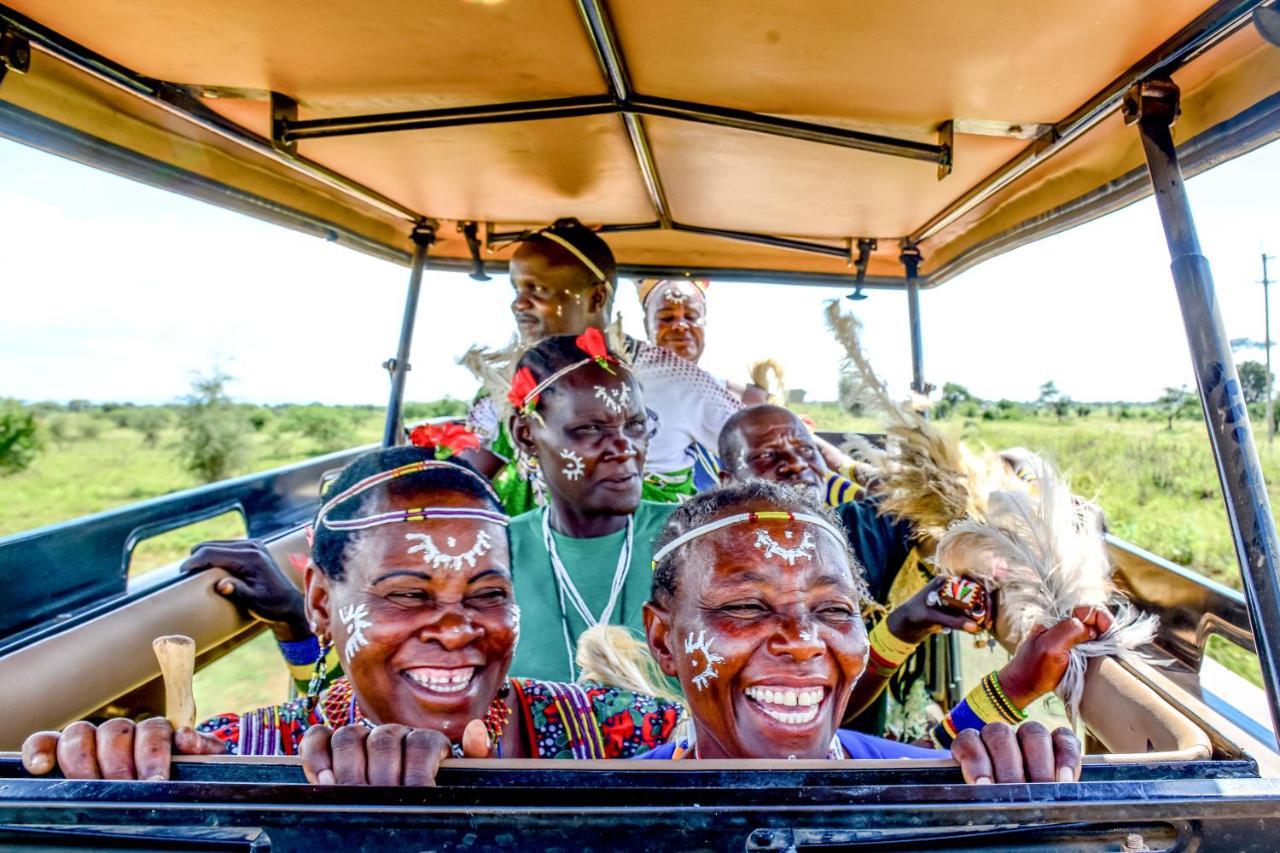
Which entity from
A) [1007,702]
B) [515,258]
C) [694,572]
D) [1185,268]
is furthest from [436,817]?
[515,258]

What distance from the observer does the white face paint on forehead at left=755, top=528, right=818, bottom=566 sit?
1.55 meters

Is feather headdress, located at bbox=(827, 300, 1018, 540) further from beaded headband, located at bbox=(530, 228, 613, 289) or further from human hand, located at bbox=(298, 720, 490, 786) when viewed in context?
human hand, located at bbox=(298, 720, 490, 786)

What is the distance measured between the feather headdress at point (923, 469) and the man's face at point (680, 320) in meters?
1.69

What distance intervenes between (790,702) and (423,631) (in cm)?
73

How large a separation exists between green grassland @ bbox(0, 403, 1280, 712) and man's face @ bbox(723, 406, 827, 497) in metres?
0.39

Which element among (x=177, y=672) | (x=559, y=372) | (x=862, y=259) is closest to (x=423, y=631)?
(x=177, y=672)

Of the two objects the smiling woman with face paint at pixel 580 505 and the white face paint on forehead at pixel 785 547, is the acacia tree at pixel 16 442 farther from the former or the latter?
the white face paint on forehead at pixel 785 547

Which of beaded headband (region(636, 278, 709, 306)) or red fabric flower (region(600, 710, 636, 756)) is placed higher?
beaded headband (region(636, 278, 709, 306))

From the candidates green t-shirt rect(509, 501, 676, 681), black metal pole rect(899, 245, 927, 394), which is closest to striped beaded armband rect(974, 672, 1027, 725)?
green t-shirt rect(509, 501, 676, 681)

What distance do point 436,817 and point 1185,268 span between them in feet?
5.06

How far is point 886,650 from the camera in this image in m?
2.17

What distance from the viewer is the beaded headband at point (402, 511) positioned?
65.2 inches

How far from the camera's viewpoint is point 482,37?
5.60ft

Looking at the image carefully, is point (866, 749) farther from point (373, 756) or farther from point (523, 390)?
point (523, 390)
